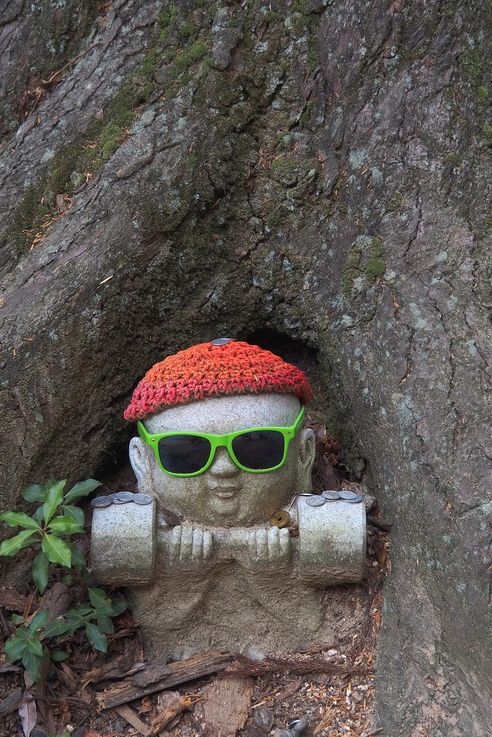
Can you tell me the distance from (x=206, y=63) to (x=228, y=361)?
5.57 feet

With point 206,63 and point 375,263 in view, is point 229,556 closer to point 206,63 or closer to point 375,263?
point 375,263

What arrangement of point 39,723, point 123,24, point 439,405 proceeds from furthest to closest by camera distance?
point 123,24 → point 439,405 → point 39,723

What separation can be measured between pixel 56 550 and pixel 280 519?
89 cm

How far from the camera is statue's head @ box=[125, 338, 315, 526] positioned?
8.59 ft

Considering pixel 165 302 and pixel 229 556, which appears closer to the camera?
pixel 229 556

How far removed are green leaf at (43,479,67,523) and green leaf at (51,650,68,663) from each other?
570 millimetres

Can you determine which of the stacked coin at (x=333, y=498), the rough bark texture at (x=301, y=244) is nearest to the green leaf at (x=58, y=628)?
the rough bark texture at (x=301, y=244)

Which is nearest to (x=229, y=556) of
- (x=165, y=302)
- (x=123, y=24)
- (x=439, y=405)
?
(x=439, y=405)

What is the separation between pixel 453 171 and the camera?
9.75 feet

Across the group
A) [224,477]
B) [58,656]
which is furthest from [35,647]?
[224,477]

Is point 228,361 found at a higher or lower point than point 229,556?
higher

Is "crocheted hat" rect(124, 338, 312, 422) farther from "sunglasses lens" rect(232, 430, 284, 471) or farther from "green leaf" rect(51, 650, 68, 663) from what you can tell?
"green leaf" rect(51, 650, 68, 663)

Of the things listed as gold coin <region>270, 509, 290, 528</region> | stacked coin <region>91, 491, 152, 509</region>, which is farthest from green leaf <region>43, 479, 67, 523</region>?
gold coin <region>270, 509, 290, 528</region>

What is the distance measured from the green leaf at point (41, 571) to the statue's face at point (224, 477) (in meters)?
0.52
